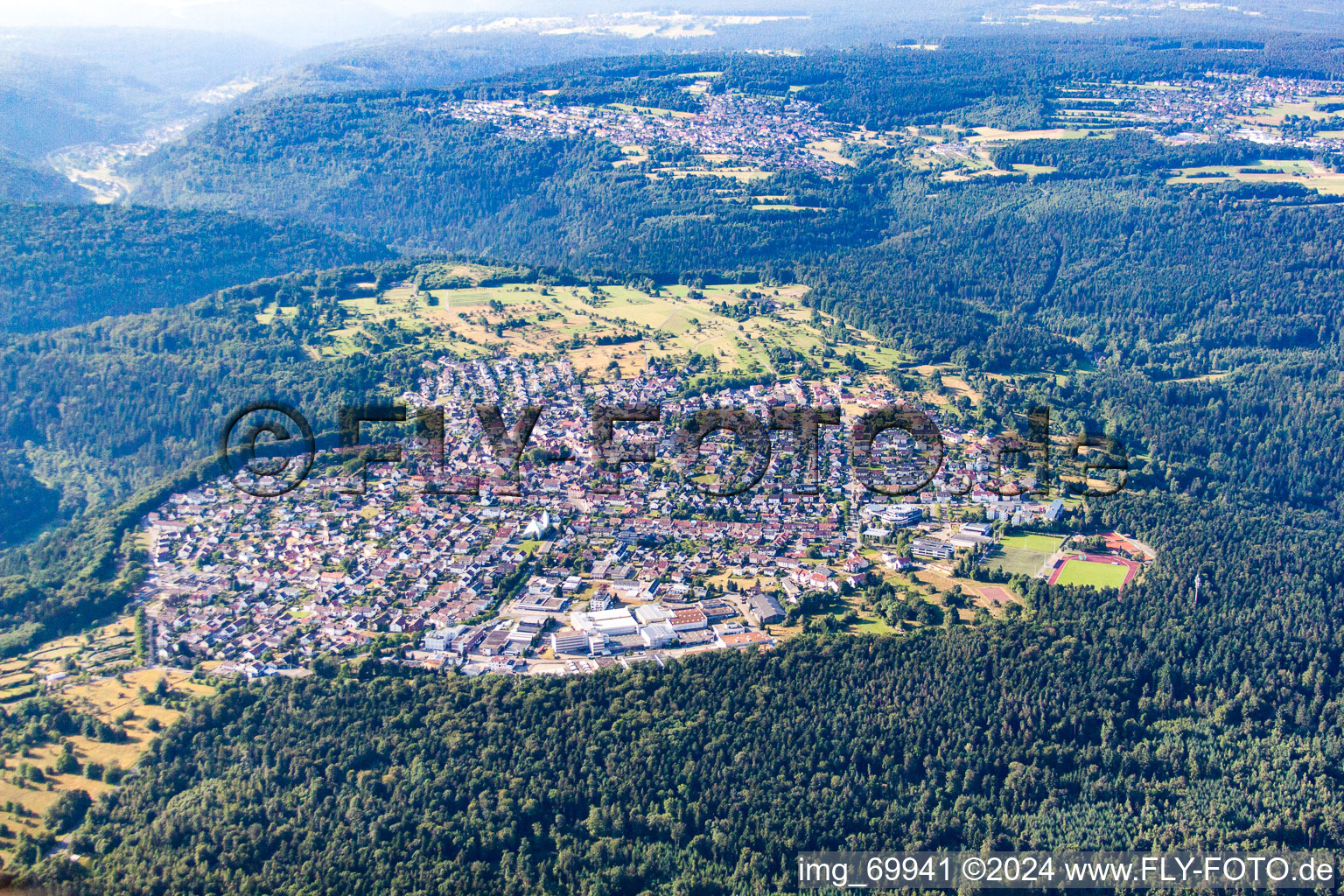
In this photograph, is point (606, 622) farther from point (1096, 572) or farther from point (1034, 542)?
point (1096, 572)

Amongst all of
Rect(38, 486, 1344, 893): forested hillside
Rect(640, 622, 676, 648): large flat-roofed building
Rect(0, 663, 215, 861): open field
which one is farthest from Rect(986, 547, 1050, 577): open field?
Rect(0, 663, 215, 861): open field

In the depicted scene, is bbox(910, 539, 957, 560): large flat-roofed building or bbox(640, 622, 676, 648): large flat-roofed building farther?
bbox(910, 539, 957, 560): large flat-roofed building

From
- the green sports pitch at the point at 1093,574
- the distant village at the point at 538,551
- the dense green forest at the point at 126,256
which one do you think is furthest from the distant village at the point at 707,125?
the green sports pitch at the point at 1093,574

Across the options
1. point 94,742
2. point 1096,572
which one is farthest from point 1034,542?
point 94,742

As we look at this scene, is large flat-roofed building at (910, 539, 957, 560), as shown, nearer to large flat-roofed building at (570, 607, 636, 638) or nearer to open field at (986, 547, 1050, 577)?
open field at (986, 547, 1050, 577)

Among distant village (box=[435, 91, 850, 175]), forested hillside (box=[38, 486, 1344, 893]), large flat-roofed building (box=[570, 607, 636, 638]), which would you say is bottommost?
forested hillside (box=[38, 486, 1344, 893])

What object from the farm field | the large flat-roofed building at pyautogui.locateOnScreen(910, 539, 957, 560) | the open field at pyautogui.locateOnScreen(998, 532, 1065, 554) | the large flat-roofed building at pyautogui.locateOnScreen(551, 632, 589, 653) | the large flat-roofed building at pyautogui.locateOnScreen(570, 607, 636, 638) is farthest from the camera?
the farm field
